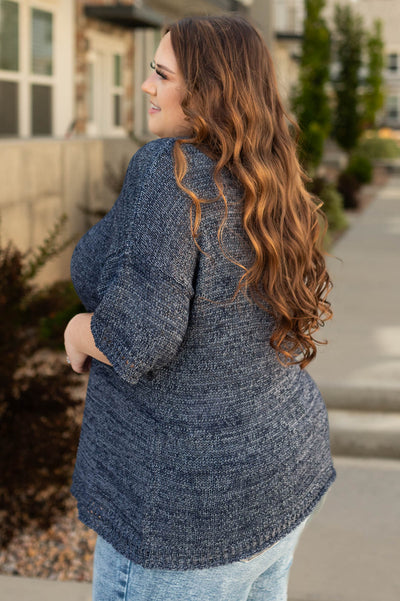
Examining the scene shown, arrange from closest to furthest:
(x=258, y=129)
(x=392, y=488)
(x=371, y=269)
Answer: (x=258, y=129) < (x=392, y=488) < (x=371, y=269)

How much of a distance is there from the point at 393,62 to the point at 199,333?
5245 centimetres

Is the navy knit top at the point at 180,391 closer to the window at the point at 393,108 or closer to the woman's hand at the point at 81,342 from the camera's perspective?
the woman's hand at the point at 81,342

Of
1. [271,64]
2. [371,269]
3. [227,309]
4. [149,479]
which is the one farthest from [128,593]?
[371,269]

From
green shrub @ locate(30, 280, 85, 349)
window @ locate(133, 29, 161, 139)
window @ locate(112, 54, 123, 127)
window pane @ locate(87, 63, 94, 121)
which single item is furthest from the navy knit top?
window @ locate(133, 29, 161, 139)

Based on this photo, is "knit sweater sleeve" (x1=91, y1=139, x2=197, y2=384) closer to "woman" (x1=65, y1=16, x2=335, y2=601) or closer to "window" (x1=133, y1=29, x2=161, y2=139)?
"woman" (x1=65, y1=16, x2=335, y2=601)

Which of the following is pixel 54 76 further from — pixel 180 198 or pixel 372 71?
pixel 372 71

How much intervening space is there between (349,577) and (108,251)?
2.30 m

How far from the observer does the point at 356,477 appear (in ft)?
13.7

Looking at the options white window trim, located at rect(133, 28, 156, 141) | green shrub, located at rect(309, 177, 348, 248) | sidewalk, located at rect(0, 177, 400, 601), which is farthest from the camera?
white window trim, located at rect(133, 28, 156, 141)

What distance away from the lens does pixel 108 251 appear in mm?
1413

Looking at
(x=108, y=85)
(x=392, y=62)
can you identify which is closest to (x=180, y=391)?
(x=108, y=85)

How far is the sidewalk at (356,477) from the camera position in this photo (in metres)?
Result: 3.11

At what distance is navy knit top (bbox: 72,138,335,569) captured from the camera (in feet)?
4.37

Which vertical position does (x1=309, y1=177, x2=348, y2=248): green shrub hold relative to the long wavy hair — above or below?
below
